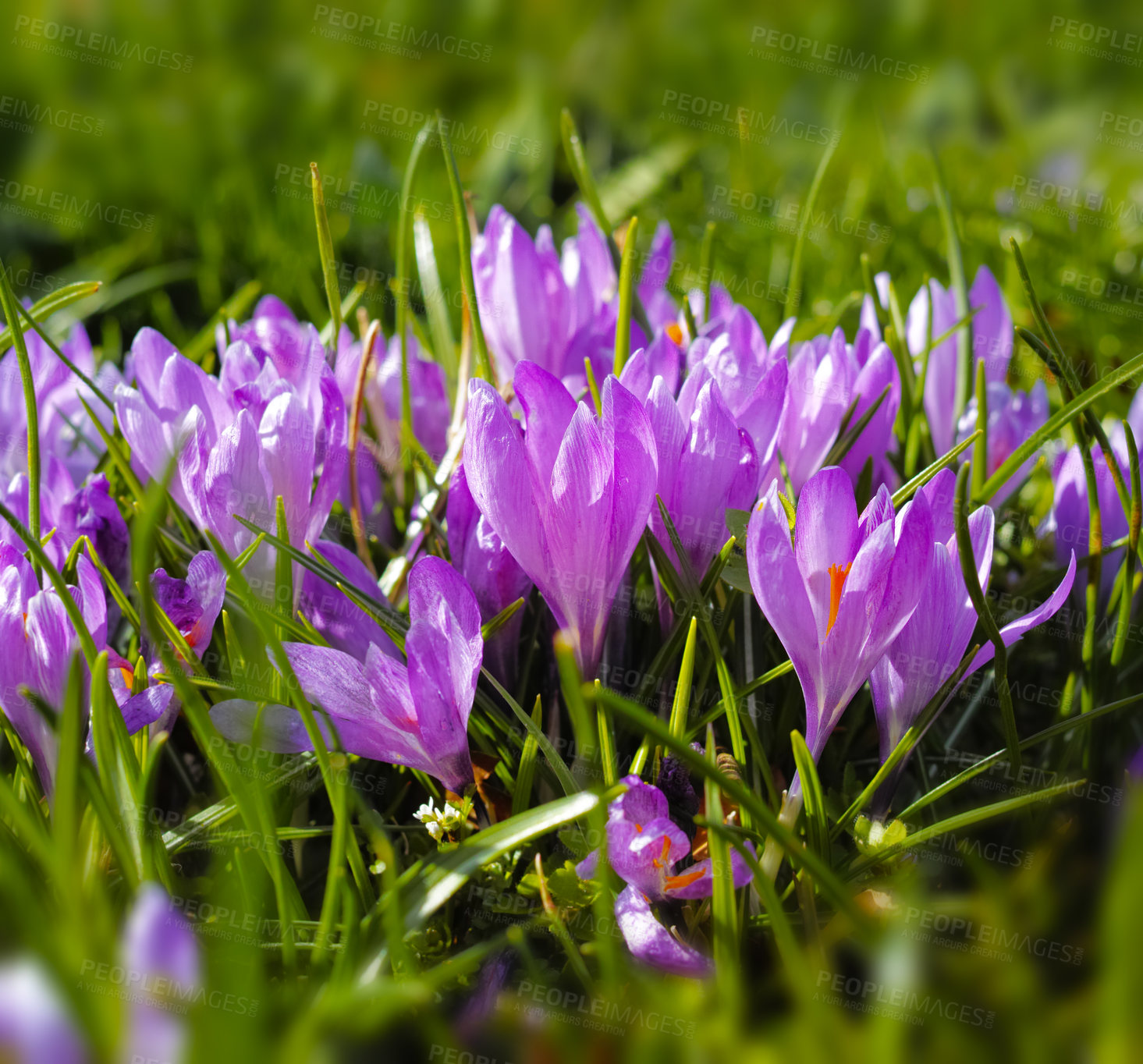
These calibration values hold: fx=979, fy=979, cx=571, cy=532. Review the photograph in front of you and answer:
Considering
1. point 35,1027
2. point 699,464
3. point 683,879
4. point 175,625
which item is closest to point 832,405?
point 699,464

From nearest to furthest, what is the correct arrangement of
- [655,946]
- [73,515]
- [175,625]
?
[655,946], [175,625], [73,515]

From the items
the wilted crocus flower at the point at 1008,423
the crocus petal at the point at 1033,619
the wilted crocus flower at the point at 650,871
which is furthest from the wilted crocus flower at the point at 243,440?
the wilted crocus flower at the point at 1008,423

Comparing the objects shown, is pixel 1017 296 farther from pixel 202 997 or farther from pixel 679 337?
pixel 202 997

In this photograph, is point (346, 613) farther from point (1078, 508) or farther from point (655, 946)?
point (1078, 508)

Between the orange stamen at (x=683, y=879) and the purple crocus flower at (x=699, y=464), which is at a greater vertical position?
the purple crocus flower at (x=699, y=464)

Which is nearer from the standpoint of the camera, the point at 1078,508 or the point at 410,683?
the point at 410,683

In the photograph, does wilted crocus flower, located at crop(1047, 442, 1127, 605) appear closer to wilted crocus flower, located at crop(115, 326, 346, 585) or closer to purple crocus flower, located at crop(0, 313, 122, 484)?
wilted crocus flower, located at crop(115, 326, 346, 585)

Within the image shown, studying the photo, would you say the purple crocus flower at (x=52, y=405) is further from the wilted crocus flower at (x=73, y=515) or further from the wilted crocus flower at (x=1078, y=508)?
the wilted crocus flower at (x=1078, y=508)
